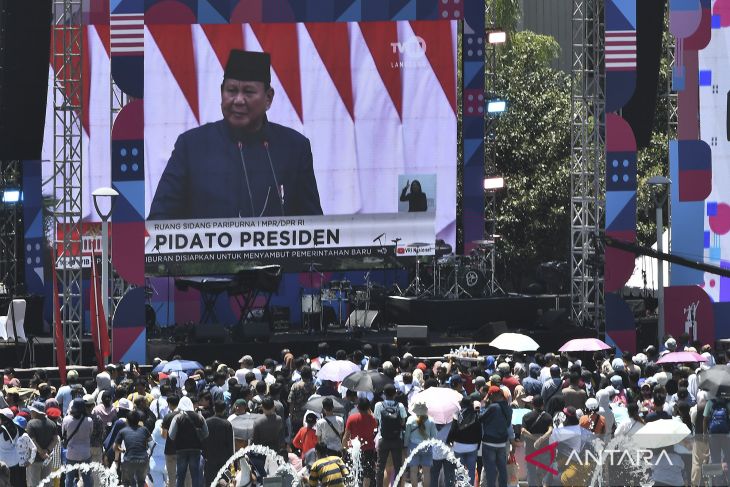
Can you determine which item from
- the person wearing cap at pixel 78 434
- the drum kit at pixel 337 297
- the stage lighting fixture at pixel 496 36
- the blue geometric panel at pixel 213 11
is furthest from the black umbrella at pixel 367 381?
the stage lighting fixture at pixel 496 36

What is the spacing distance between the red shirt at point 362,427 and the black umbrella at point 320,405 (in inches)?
14.9

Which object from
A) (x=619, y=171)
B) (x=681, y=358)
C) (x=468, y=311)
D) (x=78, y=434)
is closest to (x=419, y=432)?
(x=78, y=434)

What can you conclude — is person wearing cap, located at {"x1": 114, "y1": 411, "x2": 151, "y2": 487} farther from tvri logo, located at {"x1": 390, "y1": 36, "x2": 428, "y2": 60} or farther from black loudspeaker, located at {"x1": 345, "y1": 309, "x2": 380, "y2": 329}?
tvri logo, located at {"x1": 390, "y1": 36, "x2": 428, "y2": 60}

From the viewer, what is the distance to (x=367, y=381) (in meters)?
17.2

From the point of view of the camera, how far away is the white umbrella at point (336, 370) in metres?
18.5

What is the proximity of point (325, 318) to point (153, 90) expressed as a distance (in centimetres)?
575

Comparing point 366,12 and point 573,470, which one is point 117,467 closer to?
point 573,470

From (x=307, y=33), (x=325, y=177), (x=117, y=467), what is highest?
(x=307, y=33)

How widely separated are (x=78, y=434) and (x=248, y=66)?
15.6m

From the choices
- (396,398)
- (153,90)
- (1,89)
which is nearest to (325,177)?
(153,90)

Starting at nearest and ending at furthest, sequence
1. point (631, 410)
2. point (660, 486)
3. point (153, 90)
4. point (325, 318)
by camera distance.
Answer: point (660, 486)
point (631, 410)
point (153, 90)
point (325, 318)

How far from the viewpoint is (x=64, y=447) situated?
16172mm

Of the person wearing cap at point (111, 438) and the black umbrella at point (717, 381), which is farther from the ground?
the black umbrella at point (717, 381)

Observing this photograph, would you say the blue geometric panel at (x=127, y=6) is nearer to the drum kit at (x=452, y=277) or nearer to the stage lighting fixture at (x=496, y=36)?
the drum kit at (x=452, y=277)
